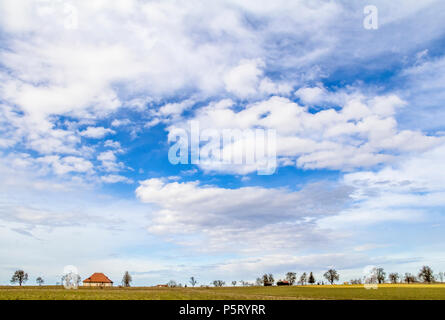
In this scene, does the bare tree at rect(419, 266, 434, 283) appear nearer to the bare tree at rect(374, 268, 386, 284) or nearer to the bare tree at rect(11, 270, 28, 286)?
the bare tree at rect(374, 268, 386, 284)

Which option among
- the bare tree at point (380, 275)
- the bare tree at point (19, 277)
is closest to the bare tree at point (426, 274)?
the bare tree at point (380, 275)

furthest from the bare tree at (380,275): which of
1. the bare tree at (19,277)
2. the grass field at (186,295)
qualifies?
the bare tree at (19,277)

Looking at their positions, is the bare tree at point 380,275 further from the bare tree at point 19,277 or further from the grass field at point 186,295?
the bare tree at point 19,277

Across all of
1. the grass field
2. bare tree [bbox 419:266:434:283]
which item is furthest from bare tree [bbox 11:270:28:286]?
bare tree [bbox 419:266:434:283]

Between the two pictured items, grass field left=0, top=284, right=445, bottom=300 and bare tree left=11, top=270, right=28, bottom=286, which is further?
bare tree left=11, top=270, right=28, bottom=286

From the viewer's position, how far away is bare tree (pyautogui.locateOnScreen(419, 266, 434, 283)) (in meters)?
178

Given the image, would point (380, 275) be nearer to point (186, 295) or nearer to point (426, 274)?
point (426, 274)

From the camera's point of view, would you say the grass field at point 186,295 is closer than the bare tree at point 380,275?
Yes

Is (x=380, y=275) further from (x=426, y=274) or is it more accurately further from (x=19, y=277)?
(x=19, y=277)

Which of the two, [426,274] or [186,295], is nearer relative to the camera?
[186,295]

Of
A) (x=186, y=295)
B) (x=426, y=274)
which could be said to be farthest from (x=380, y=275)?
(x=186, y=295)

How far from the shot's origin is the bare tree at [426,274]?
178 m

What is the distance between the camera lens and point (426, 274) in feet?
587
